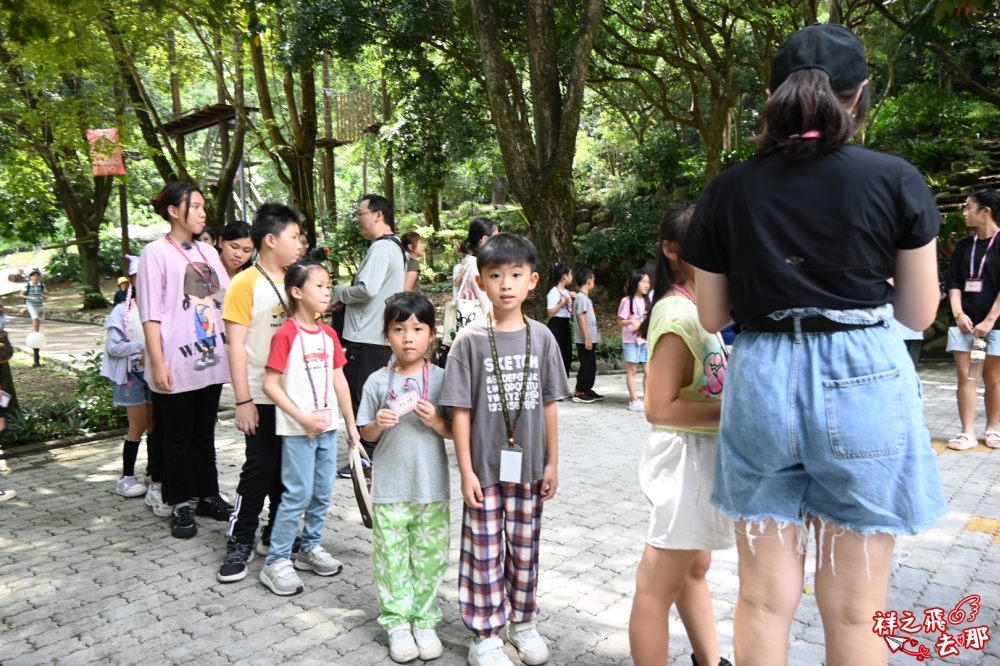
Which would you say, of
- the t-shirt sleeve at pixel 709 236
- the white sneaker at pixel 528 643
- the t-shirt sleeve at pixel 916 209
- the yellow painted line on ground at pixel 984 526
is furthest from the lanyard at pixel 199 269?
the yellow painted line on ground at pixel 984 526

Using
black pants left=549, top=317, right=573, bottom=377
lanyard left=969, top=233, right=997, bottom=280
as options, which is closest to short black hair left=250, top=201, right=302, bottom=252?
lanyard left=969, top=233, right=997, bottom=280

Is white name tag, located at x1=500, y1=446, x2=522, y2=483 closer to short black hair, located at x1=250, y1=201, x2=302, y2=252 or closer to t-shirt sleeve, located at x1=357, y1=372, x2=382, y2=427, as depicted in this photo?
t-shirt sleeve, located at x1=357, y1=372, x2=382, y2=427

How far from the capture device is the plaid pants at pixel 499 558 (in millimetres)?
3086

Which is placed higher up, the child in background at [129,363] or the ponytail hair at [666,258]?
the ponytail hair at [666,258]

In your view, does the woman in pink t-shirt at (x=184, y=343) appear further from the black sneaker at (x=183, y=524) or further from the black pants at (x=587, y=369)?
the black pants at (x=587, y=369)

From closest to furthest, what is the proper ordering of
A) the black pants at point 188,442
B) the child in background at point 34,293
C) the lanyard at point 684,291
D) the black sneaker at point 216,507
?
the lanyard at point 684,291 < the black pants at point 188,442 < the black sneaker at point 216,507 < the child in background at point 34,293

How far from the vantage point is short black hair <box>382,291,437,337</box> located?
3.34 meters

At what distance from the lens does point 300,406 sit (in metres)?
3.88

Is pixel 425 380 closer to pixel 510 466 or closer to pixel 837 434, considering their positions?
pixel 510 466

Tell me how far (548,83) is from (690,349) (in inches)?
367

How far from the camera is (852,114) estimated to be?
6.40 feet

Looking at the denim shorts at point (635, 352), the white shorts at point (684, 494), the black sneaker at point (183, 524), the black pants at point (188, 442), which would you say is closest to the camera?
the white shorts at point (684, 494)

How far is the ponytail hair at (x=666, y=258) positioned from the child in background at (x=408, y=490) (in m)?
1.07

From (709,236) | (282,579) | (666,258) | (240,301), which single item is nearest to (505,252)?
(666,258)
